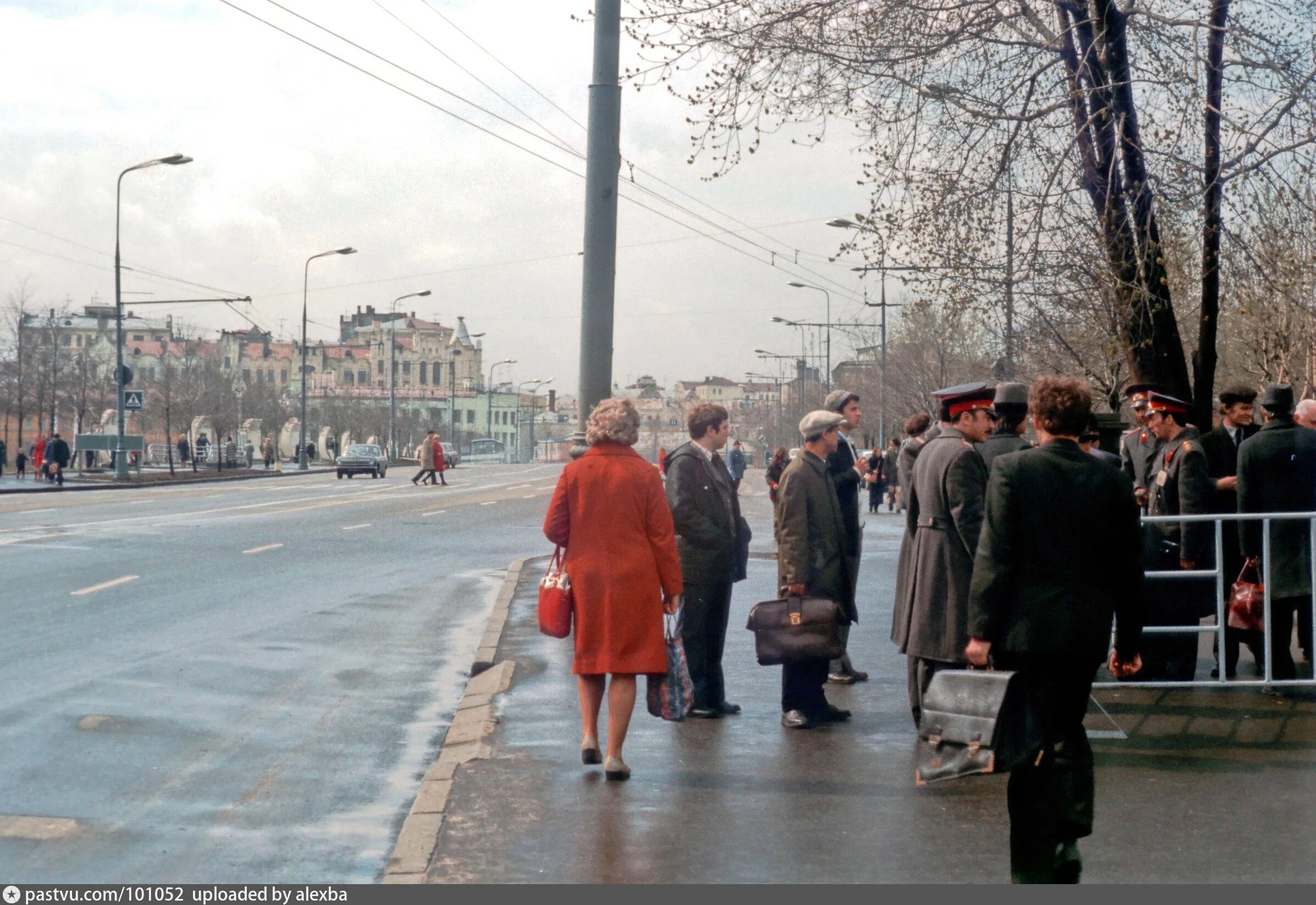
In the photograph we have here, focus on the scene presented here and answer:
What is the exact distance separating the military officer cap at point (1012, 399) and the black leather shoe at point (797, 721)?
2.16 m

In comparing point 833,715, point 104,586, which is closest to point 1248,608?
point 833,715

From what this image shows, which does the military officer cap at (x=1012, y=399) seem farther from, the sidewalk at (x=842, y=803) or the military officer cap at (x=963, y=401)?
the sidewalk at (x=842, y=803)

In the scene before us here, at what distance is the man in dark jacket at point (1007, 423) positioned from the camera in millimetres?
7145

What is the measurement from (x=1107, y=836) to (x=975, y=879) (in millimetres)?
850

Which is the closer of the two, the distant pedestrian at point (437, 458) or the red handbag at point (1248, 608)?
the red handbag at point (1248, 608)

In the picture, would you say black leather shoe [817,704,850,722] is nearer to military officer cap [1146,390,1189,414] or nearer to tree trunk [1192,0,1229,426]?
military officer cap [1146,390,1189,414]

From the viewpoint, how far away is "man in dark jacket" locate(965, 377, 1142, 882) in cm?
496

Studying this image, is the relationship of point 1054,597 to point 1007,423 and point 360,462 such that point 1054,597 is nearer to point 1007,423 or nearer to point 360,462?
point 1007,423

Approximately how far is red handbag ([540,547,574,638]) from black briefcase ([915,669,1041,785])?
223cm

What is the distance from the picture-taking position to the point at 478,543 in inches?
933

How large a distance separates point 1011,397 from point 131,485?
44.1 meters

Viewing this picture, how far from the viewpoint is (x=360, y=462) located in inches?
2350

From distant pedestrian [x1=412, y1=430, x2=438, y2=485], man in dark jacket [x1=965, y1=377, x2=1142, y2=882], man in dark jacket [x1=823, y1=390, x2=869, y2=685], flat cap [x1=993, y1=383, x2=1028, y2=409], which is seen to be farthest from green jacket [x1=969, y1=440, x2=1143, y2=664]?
distant pedestrian [x1=412, y1=430, x2=438, y2=485]

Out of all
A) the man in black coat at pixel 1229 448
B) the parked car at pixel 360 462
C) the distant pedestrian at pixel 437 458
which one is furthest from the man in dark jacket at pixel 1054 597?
the parked car at pixel 360 462
